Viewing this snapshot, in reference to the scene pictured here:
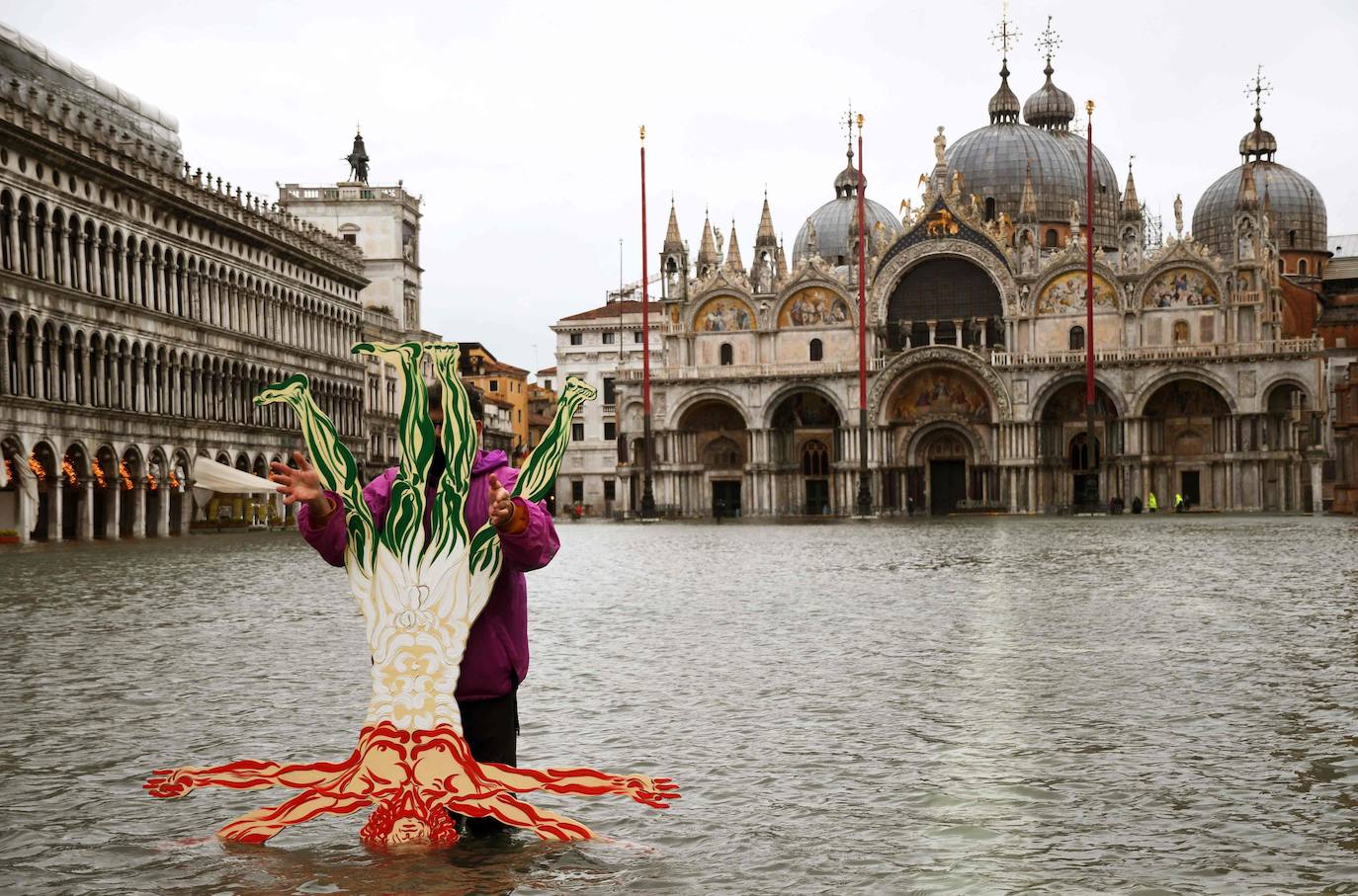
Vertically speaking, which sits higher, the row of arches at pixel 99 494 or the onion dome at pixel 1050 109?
the onion dome at pixel 1050 109

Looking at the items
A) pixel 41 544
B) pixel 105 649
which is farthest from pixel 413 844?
pixel 41 544

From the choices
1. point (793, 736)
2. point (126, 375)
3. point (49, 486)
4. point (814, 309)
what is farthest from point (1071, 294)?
point (793, 736)

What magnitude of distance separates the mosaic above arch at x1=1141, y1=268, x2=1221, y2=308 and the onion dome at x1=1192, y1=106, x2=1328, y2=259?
74.6ft

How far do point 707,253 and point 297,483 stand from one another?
83796mm

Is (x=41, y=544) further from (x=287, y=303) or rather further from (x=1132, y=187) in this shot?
(x=1132, y=187)

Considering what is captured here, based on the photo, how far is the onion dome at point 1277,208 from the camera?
9894 cm

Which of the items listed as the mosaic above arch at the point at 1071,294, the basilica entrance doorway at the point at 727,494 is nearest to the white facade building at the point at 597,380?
the basilica entrance doorway at the point at 727,494

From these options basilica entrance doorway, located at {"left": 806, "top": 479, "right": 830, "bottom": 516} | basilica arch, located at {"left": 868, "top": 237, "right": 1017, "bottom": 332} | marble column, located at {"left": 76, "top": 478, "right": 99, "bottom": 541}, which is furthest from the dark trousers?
basilica entrance doorway, located at {"left": 806, "top": 479, "right": 830, "bottom": 516}

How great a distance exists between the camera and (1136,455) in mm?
76188

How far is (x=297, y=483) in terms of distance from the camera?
24.2ft

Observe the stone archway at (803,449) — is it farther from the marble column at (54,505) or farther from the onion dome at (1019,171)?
the marble column at (54,505)

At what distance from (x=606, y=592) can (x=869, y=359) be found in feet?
192

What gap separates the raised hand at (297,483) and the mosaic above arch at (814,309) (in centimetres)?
7664

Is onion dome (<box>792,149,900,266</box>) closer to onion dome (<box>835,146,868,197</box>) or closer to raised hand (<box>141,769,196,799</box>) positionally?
onion dome (<box>835,146,868,197</box>)
